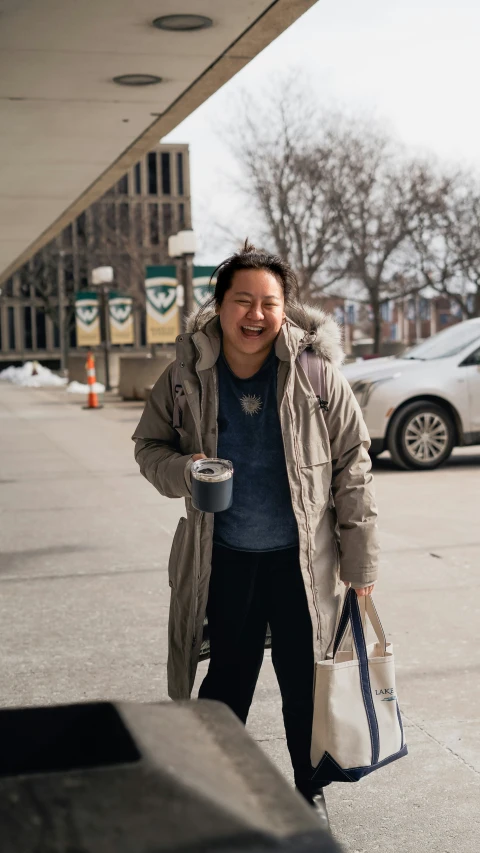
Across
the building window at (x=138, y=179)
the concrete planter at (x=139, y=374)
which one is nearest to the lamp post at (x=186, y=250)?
the concrete planter at (x=139, y=374)

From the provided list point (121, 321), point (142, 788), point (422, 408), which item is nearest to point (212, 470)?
point (142, 788)

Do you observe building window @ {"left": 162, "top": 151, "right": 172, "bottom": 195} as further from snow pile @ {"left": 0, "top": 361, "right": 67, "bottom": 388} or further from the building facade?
snow pile @ {"left": 0, "top": 361, "right": 67, "bottom": 388}

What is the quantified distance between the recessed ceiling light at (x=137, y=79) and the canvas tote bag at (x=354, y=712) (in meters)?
6.43

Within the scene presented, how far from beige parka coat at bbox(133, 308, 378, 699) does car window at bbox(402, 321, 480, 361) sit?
31.9ft

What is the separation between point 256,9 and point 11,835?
6520 mm

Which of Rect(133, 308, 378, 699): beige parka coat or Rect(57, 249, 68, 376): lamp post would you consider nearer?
A: Rect(133, 308, 378, 699): beige parka coat

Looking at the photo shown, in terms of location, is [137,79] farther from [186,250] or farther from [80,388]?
[80,388]

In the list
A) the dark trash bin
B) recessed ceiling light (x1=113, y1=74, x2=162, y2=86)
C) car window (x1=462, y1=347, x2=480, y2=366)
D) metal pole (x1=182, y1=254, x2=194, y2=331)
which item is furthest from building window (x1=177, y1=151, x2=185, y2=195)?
the dark trash bin

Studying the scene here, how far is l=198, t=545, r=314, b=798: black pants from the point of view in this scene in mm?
3387

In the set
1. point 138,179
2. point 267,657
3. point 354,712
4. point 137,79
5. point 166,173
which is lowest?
point 267,657

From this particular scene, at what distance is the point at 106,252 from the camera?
60656mm

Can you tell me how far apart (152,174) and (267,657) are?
10187 cm

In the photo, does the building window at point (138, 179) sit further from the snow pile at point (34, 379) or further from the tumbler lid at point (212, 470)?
the tumbler lid at point (212, 470)

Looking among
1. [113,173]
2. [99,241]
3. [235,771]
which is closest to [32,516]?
[113,173]
